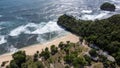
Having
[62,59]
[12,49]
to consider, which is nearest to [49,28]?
[12,49]

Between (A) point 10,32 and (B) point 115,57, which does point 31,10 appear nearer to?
(A) point 10,32

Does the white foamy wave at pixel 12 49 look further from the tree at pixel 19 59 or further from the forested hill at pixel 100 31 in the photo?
the forested hill at pixel 100 31

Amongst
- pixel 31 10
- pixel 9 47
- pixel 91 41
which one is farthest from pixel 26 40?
pixel 31 10

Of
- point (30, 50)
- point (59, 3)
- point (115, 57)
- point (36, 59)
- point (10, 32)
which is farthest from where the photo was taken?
point (59, 3)

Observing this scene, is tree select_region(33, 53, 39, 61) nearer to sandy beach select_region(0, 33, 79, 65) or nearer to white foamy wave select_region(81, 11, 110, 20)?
sandy beach select_region(0, 33, 79, 65)

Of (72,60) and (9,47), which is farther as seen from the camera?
(9,47)

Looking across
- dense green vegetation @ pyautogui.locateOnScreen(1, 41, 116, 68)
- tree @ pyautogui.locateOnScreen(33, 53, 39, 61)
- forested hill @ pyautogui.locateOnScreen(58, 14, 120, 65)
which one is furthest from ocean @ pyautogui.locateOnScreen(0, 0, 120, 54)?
dense green vegetation @ pyautogui.locateOnScreen(1, 41, 116, 68)
